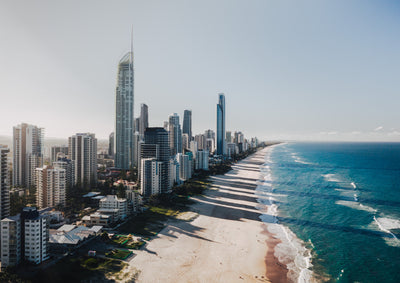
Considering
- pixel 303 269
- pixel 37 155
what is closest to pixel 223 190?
pixel 303 269

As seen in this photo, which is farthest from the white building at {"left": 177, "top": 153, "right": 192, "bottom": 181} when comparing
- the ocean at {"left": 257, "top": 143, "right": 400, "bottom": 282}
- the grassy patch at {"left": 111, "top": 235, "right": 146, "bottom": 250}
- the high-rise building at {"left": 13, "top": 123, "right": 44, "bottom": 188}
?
the grassy patch at {"left": 111, "top": 235, "right": 146, "bottom": 250}

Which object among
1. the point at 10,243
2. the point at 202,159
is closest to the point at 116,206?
the point at 10,243

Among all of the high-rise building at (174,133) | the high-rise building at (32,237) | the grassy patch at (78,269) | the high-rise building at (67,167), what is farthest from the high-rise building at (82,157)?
the high-rise building at (174,133)

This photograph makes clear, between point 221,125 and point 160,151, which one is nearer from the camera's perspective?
point 160,151

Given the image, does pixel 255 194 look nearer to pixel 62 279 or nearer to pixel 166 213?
pixel 166 213

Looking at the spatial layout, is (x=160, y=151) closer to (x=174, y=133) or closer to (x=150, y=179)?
(x=150, y=179)

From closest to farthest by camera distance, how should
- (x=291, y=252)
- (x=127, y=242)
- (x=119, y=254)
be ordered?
(x=119, y=254) → (x=291, y=252) → (x=127, y=242)
